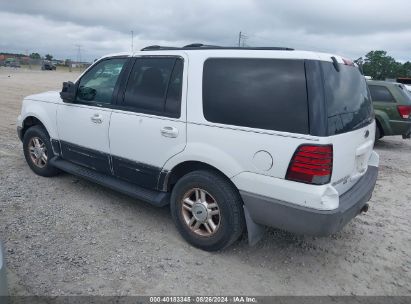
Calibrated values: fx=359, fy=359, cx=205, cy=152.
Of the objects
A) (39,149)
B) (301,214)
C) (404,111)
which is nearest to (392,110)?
(404,111)

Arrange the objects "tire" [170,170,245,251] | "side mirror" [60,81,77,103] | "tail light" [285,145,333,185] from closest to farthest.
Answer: "tail light" [285,145,333,185], "tire" [170,170,245,251], "side mirror" [60,81,77,103]

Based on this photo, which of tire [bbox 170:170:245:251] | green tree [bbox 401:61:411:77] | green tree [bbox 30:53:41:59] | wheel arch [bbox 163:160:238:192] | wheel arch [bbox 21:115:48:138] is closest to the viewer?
tire [bbox 170:170:245:251]

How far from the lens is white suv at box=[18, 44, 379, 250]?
2.92 m

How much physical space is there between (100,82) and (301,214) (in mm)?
2974

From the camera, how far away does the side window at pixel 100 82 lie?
431cm

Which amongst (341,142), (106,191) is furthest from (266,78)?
(106,191)

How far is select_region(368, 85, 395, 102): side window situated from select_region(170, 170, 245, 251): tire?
23.9 feet

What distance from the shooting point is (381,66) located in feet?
189

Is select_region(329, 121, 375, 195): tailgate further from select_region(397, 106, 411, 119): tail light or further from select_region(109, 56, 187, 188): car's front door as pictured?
select_region(397, 106, 411, 119): tail light

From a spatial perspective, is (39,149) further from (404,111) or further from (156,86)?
(404,111)

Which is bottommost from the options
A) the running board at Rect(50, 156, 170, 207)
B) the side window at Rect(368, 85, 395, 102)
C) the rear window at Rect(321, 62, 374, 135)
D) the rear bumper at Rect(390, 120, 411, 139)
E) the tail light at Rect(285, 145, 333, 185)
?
the running board at Rect(50, 156, 170, 207)

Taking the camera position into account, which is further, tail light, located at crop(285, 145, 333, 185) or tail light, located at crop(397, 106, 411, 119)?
tail light, located at crop(397, 106, 411, 119)

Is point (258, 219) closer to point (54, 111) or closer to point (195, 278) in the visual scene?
point (195, 278)

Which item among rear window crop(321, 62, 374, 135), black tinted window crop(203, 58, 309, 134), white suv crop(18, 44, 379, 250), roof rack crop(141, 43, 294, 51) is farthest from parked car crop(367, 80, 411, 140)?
black tinted window crop(203, 58, 309, 134)
